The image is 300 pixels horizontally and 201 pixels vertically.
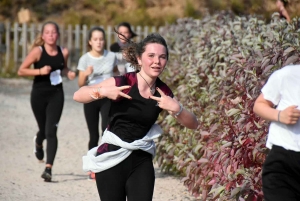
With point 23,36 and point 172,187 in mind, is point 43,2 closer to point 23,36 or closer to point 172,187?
point 23,36

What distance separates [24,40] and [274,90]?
717 inches

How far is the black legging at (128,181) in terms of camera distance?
15.9 ft

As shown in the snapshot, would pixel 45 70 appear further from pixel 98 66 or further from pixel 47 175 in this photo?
pixel 47 175

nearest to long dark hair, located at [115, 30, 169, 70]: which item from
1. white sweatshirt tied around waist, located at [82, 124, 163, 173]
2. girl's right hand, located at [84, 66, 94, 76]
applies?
white sweatshirt tied around waist, located at [82, 124, 163, 173]

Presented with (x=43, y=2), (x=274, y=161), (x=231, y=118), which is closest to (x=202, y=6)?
(x=43, y=2)

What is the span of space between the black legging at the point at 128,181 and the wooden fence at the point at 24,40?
16.9 meters

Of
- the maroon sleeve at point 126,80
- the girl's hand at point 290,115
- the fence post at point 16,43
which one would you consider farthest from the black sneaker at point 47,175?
the fence post at point 16,43

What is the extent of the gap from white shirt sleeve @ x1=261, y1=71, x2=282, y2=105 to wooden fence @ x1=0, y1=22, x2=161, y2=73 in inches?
699

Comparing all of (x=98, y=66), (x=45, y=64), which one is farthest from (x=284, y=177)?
(x=45, y=64)

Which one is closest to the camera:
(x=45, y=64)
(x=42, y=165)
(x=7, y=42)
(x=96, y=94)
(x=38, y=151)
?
(x=96, y=94)

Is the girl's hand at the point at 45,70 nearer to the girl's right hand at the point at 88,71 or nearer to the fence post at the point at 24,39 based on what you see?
the girl's right hand at the point at 88,71

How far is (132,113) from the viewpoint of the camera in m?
4.94

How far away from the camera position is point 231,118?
6.36m

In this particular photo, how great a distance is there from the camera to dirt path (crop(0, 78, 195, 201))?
7.92 m
